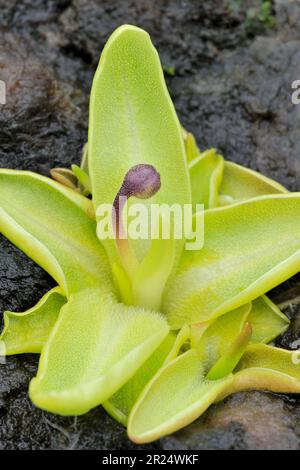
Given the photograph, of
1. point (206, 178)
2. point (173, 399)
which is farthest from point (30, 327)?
point (206, 178)

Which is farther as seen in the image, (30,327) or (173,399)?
(30,327)

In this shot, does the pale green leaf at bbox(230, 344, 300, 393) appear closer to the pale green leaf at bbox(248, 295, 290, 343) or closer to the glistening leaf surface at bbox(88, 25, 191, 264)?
the pale green leaf at bbox(248, 295, 290, 343)

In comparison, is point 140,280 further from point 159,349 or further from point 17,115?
point 17,115

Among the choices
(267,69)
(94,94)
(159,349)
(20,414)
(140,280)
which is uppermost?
(94,94)

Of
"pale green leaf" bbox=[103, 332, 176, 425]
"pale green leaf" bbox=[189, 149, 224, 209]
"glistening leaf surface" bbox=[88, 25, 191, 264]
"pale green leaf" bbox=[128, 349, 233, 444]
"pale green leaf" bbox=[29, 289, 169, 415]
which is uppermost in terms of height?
"glistening leaf surface" bbox=[88, 25, 191, 264]

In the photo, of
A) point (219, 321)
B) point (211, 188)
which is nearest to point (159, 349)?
point (219, 321)

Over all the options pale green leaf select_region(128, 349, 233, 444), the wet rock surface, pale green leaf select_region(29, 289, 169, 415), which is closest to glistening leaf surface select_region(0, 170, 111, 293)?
pale green leaf select_region(29, 289, 169, 415)

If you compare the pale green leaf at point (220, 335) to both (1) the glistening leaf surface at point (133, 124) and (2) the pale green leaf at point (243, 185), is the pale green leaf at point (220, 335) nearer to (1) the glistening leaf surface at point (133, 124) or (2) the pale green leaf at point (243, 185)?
(1) the glistening leaf surface at point (133, 124)

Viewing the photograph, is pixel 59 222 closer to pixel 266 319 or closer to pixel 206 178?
pixel 206 178

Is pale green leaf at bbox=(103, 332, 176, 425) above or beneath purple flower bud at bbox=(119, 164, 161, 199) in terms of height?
beneath
